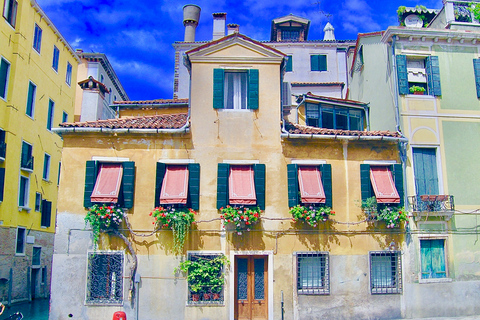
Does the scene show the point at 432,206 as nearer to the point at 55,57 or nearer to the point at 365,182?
the point at 365,182

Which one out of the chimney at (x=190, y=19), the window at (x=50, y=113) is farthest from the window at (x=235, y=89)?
the chimney at (x=190, y=19)

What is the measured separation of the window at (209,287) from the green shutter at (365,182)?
520cm

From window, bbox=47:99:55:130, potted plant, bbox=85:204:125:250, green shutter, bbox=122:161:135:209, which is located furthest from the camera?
window, bbox=47:99:55:130

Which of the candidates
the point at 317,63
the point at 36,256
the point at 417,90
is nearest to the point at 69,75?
the point at 36,256

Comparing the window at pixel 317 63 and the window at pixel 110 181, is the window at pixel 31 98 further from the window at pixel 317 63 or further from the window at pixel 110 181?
the window at pixel 317 63

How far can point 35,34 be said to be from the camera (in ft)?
80.6

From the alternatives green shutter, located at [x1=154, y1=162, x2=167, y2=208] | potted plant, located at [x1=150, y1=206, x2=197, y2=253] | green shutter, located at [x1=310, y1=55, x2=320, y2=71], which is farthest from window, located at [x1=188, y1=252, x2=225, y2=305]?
green shutter, located at [x1=310, y1=55, x2=320, y2=71]

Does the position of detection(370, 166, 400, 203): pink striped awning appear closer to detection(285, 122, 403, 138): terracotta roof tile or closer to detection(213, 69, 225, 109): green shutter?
detection(285, 122, 403, 138): terracotta roof tile

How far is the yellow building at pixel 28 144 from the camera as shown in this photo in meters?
A: 21.5

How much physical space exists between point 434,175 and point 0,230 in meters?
18.2

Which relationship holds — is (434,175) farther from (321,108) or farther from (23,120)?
(23,120)

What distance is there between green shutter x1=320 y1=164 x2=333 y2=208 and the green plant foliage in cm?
379

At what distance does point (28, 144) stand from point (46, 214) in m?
4.36

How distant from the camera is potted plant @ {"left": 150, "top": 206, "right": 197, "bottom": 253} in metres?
14.2
